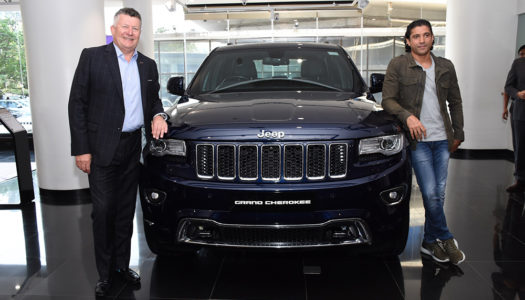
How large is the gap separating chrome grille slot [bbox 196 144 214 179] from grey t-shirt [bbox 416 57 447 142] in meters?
1.48

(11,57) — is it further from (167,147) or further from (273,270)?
(273,270)

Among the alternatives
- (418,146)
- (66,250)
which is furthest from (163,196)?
(418,146)

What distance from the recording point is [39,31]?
17.0 ft

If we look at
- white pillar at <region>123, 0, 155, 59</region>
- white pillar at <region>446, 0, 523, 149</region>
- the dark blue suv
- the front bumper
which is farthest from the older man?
white pillar at <region>446, 0, 523, 149</region>

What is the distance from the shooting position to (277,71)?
388 cm

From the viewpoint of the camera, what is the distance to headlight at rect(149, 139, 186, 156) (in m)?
2.78

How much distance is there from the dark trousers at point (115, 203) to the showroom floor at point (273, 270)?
21 cm

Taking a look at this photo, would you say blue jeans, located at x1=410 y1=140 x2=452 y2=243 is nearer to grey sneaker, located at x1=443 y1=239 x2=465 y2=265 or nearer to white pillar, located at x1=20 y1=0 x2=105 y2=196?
grey sneaker, located at x1=443 y1=239 x2=465 y2=265

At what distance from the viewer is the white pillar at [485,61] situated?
25.6 ft

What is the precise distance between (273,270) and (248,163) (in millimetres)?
959

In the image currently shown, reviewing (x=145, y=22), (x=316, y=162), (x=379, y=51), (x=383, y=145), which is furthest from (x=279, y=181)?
(x=379, y=51)

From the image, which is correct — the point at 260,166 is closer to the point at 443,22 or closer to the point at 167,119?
the point at 167,119

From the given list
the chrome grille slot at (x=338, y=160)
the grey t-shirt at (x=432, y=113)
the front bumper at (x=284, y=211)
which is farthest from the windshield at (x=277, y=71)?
the front bumper at (x=284, y=211)

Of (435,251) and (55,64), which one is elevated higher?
(55,64)
